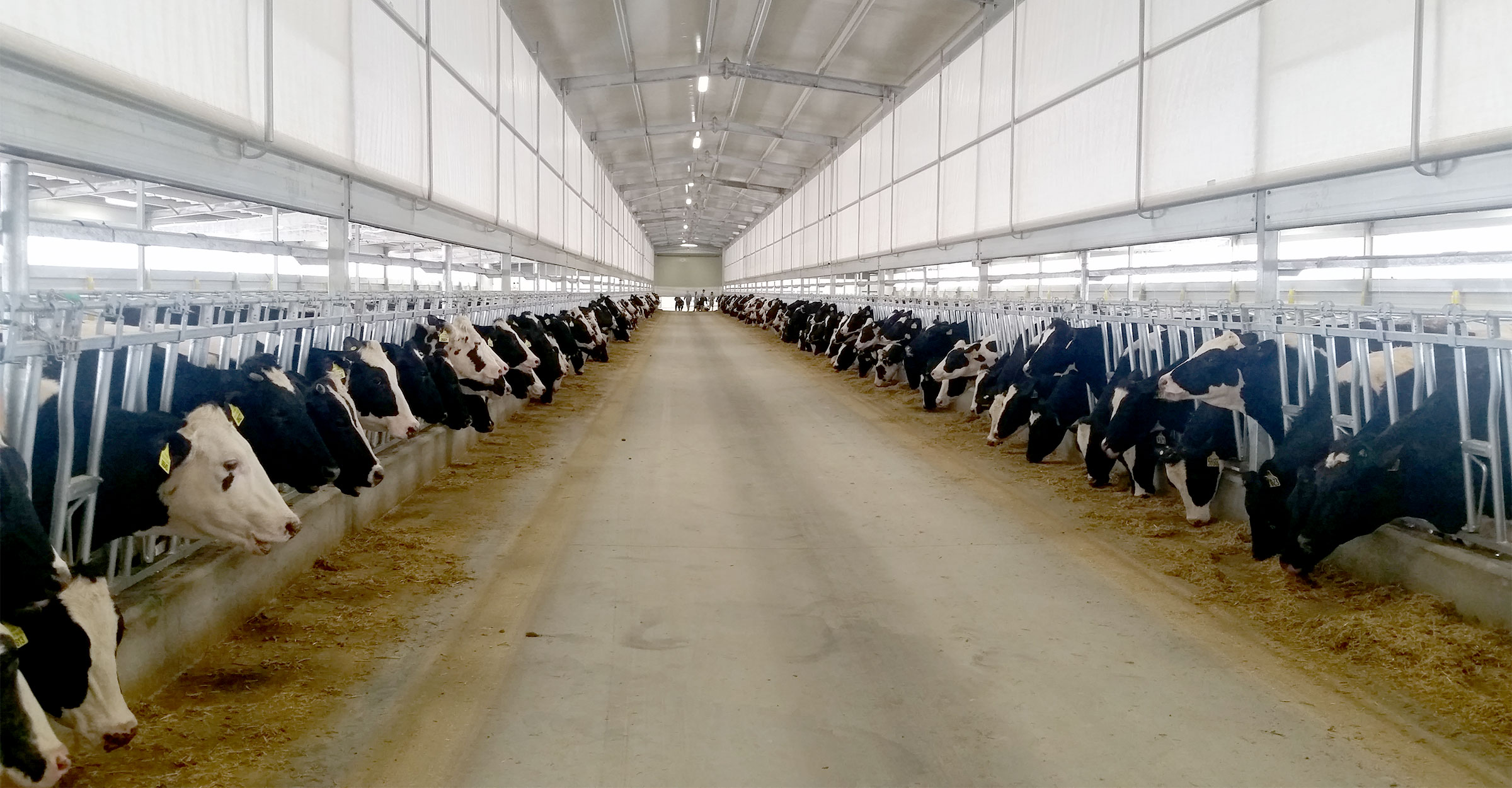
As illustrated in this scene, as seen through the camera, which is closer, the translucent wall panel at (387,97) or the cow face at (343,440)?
the cow face at (343,440)

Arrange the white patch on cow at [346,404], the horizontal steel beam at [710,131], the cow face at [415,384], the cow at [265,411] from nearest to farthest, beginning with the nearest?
the cow at [265,411]
the white patch on cow at [346,404]
the cow face at [415,384]
the horizontal steel beam at [710,131]

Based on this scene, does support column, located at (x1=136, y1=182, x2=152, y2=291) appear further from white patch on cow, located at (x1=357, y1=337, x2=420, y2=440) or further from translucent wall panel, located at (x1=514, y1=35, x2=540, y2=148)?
translucent wall panel, located at (x1=514, y1=35, x2=540, y2=148)

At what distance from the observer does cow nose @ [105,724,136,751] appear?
3352 mm

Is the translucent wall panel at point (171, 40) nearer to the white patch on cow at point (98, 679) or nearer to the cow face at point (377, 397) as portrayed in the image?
the cow face at point (377, 397)

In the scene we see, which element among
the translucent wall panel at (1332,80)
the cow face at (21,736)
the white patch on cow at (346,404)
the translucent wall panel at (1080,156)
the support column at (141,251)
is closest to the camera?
the cow face at (21,736)

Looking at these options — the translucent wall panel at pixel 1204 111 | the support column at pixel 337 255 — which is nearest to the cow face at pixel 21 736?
the support column at pixel 337 255

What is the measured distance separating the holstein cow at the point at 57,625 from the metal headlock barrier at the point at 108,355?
62cm

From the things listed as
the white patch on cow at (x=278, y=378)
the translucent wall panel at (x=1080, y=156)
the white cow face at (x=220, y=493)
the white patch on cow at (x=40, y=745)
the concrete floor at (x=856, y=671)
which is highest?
the translucent wall panel at (x=1080, y=156)

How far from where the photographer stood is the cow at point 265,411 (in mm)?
5305

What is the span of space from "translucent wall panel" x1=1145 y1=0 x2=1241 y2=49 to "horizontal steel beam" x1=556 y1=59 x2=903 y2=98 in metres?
14.1

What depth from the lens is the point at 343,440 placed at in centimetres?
623

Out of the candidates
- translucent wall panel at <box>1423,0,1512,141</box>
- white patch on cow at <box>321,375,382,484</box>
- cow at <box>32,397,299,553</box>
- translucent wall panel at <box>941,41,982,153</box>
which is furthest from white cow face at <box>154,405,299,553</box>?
translucent wall panel at <box>941,41,982,153</box>

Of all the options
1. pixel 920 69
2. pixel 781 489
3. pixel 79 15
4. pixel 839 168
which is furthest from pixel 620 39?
pixel 79 15

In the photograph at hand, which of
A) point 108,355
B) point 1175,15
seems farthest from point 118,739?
point 1175,15
